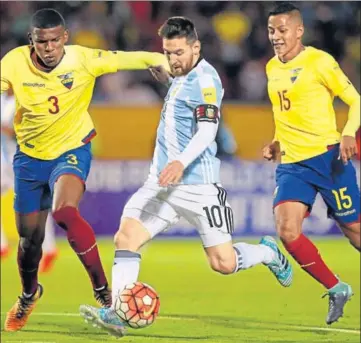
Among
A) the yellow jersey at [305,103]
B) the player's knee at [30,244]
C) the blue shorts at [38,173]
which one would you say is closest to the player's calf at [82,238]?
the blue shorts at [38,173]

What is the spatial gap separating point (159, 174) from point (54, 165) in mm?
1153

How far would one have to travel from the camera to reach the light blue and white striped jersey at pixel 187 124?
8.16 metres

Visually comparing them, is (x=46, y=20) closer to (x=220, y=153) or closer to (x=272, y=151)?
(x=272, y=151)

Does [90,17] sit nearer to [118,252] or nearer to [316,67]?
[316,67]

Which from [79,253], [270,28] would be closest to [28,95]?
[79,253]

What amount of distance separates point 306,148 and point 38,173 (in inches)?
80.6

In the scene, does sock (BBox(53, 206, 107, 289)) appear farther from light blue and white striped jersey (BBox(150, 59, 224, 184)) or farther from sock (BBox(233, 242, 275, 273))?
sock (BBox(233, 242, 275, 273))

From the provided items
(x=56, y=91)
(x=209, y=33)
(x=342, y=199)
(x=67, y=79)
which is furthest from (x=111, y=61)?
(x=209, y=33)

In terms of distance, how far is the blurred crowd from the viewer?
17812 millimetres

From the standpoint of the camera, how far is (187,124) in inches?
324

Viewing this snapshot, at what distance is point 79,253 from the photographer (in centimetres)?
884

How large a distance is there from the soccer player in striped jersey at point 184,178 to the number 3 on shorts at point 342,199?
48.4 inches

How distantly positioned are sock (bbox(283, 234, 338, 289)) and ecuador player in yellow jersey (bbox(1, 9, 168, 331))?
4.87ft

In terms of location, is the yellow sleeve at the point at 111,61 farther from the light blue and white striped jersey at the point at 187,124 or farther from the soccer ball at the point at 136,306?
the soccer ball at the point at 136,306
